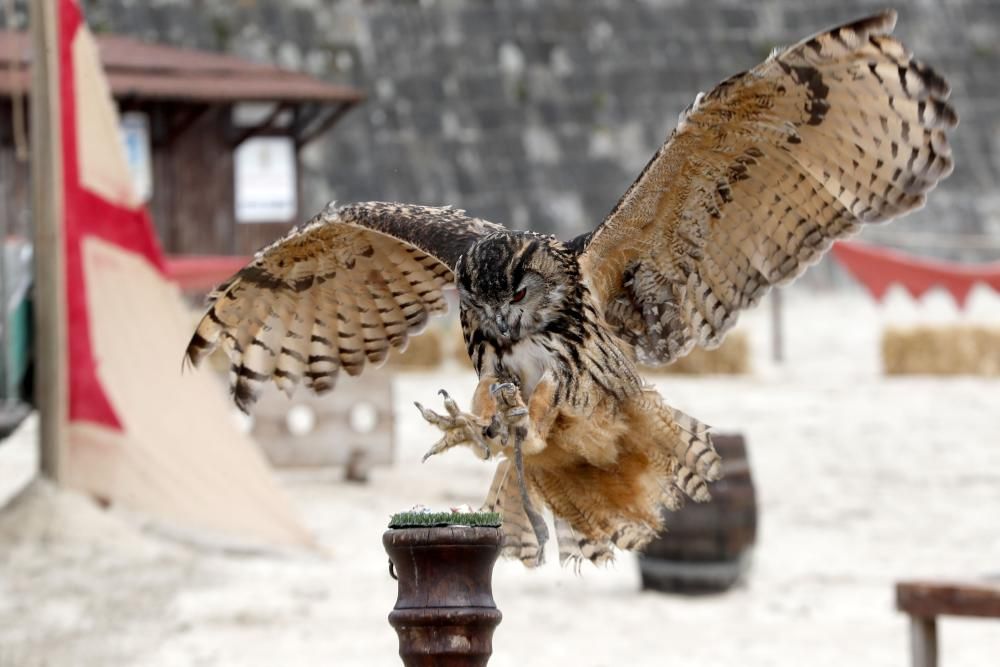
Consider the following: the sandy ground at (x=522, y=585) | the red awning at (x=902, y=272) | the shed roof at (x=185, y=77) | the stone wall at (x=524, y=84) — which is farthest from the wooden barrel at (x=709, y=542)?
the stone wall at (x=524, y=84)

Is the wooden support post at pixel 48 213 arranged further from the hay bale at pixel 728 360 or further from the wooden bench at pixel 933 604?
the hay bale at pixel 728 360

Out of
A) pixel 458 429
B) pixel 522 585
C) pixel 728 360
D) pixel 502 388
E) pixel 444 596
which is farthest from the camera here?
pixel 728 360

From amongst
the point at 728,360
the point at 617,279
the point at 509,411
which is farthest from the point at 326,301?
the point at 728,360

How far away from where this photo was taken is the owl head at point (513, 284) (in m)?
4.43

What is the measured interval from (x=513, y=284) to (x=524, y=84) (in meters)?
19.9

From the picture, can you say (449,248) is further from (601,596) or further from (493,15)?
(493,15)

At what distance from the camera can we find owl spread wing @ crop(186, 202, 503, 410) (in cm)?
523

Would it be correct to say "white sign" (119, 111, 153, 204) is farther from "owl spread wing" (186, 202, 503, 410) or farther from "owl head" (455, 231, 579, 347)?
"owl head" (455, 231, 579, 347)

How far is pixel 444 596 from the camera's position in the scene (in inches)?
140

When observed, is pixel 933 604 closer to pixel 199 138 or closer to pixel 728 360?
pixel 199 138

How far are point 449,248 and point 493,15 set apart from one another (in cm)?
1983

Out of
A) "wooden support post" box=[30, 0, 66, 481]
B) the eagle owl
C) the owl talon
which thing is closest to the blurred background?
"wooden support post" box=[30, 0, 66, 481]

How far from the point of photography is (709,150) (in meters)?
4.79

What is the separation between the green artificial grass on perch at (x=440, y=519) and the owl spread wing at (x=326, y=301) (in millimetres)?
1638
